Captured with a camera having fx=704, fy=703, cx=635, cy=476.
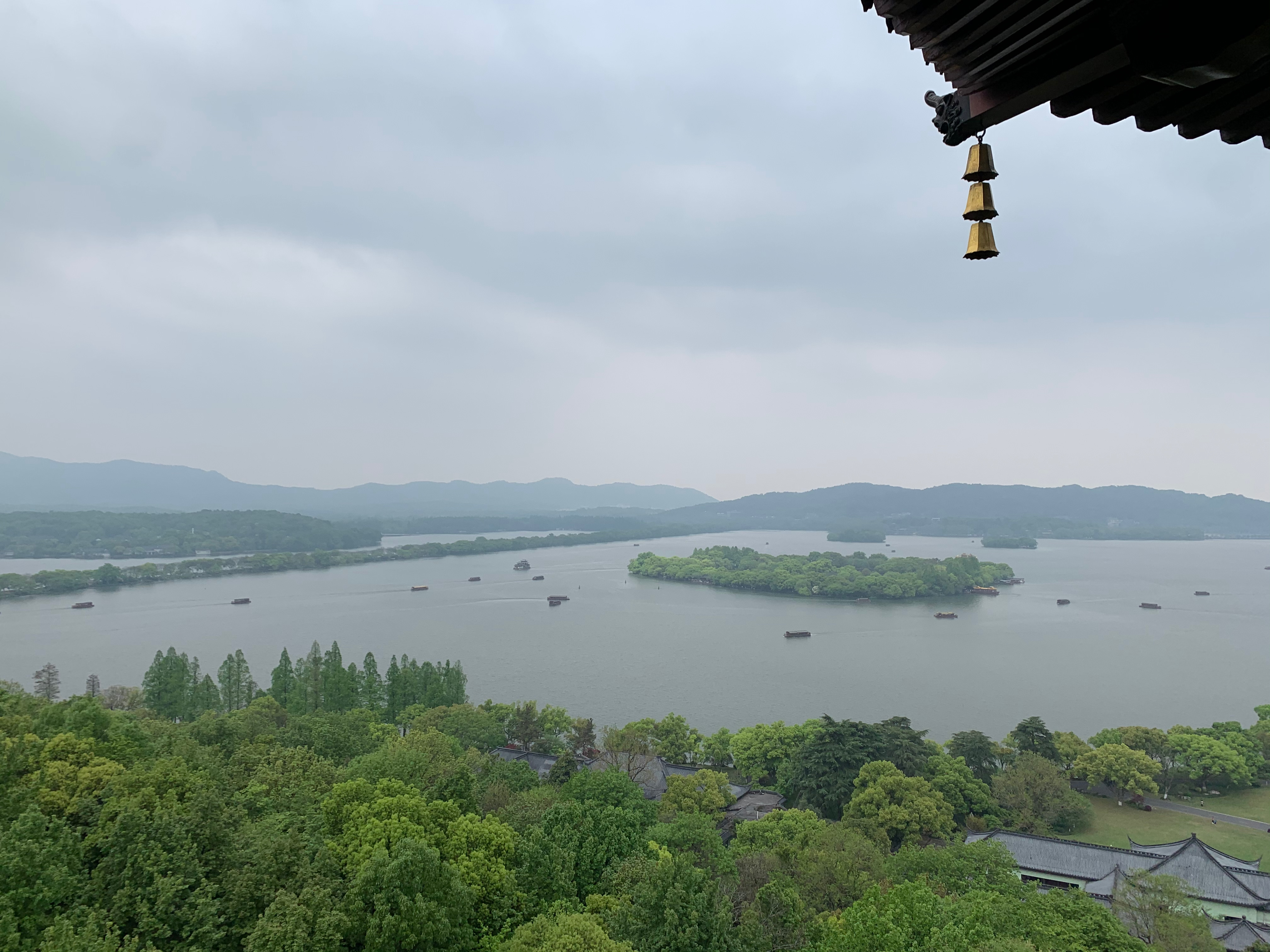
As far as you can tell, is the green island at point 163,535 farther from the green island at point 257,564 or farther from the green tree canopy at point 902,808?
the green tree canopy at point 902,808

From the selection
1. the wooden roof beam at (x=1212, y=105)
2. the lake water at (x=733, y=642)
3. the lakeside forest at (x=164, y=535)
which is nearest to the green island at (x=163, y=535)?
the lakeside forest at (x=164, y=535)

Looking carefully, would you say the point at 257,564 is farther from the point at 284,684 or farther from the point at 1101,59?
the point at 1101,59

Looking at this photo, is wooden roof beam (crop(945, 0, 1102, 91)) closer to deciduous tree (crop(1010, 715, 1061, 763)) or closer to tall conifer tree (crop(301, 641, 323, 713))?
deciduous tree (crop(1010, 715, 1061, 763))

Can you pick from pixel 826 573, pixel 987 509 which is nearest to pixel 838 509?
pixel 987 509

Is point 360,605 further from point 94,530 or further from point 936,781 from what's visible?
point 94,530

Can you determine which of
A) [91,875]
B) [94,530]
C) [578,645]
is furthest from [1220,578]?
[94,530]

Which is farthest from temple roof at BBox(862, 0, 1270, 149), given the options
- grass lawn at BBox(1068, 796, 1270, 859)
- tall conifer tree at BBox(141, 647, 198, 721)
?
tall conifer tree at BBox(141, 647, 198, 721)
